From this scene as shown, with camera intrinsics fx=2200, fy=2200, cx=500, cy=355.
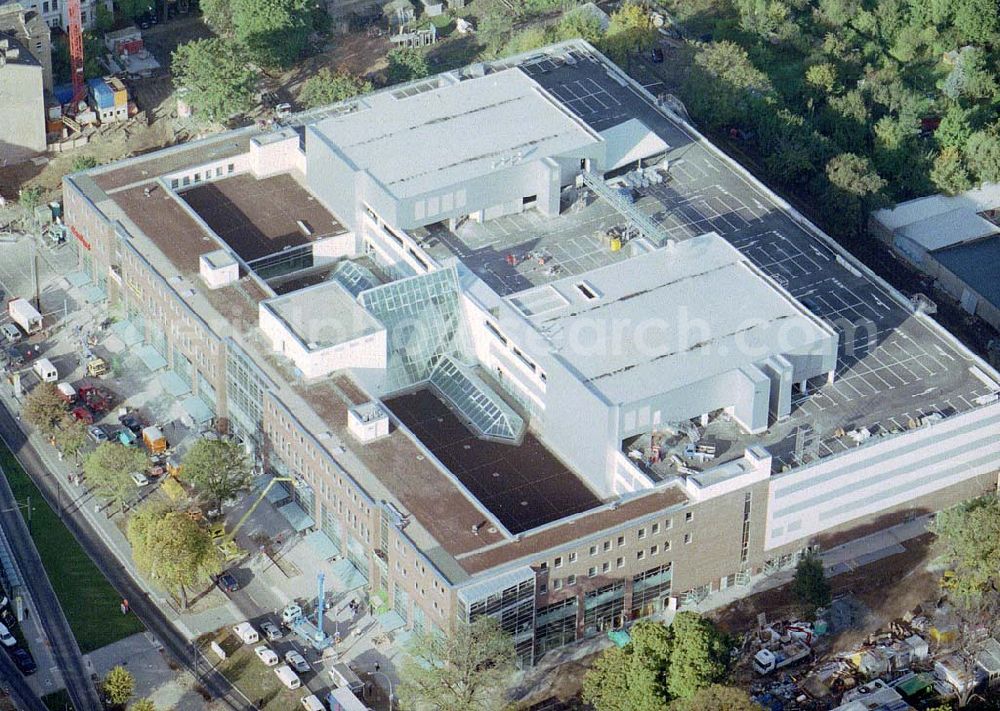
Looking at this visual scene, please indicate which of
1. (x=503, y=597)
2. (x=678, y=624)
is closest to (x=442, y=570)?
(x=503, y=597)

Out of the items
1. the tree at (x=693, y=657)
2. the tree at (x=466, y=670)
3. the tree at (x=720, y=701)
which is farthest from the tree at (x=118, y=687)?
the tree at (x=720, y=701)

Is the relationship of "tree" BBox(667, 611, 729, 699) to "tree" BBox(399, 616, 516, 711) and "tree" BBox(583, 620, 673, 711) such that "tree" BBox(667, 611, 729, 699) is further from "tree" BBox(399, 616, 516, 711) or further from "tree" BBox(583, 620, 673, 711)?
"tree" BBox(399, 616, 516, 711)

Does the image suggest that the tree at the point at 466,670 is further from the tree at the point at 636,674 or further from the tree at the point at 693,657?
the tree at the point at 693,657

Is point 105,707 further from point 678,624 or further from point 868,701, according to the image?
point 868,701

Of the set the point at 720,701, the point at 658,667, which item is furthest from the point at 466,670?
the point at 720,701

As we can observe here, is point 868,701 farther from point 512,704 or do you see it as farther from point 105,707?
point 105,707
